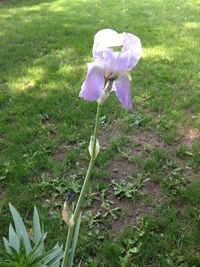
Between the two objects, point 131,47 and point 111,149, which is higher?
point 131,47

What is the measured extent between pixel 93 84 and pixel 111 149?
8.04ft

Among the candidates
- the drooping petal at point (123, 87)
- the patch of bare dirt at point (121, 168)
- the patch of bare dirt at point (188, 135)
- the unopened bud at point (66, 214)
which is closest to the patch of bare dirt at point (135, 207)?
the patch of bare dirt at point (121, 168)

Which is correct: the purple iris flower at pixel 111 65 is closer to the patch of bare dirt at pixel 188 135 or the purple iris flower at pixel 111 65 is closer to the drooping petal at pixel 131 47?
the drooping petal at pixel 131 47

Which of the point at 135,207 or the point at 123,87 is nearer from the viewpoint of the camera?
the point at 123,87

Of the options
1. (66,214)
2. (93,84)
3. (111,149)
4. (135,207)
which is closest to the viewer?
(93,84)

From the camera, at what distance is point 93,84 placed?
1.29 m

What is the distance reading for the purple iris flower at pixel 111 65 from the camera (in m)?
1.30

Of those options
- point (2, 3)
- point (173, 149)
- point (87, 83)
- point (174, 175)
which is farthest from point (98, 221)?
point (2, 3)

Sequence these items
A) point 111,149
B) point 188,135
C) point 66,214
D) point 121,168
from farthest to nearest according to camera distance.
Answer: point 188,135
point 111,149
point 121,168
point 66,214

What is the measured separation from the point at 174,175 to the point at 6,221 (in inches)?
55.8

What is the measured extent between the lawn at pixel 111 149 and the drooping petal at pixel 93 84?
158cm

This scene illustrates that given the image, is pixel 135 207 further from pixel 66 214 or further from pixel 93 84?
pixel 93 84

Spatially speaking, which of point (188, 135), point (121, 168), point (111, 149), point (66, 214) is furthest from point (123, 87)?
point (188, 135)

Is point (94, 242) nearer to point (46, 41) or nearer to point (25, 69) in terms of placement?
point (25, 69)
